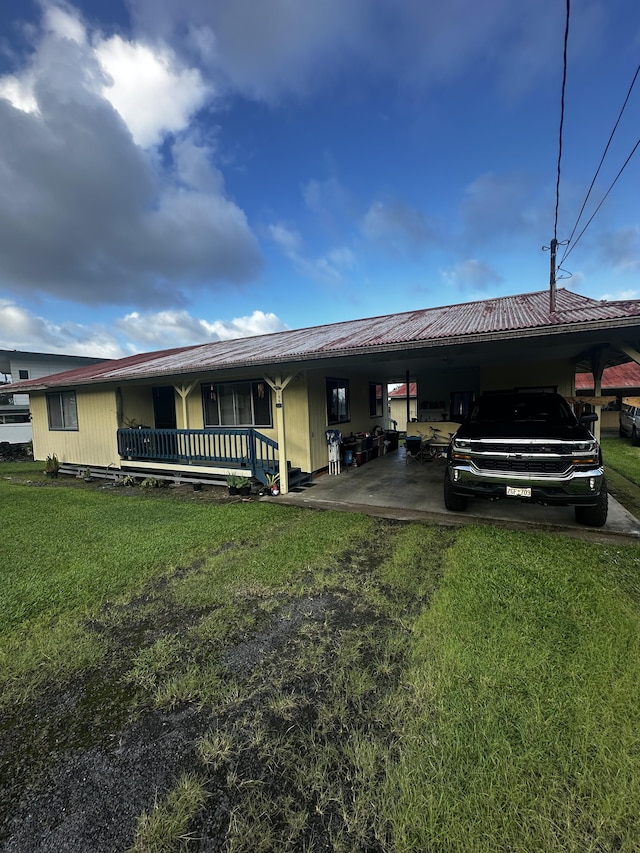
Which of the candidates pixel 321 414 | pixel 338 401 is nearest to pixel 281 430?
pixel 321 414

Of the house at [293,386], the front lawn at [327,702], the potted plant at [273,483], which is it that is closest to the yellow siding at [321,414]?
the house at [293,386]

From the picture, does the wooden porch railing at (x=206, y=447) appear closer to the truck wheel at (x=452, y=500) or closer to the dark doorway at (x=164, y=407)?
the dark doorway at (x=164, y=407)

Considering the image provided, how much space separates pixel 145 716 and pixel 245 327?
47.1m

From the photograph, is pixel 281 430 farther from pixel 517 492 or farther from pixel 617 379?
pixel 617 379

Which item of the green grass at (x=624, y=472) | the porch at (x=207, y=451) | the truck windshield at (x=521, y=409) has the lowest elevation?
the green grass at (x=624, y=472)

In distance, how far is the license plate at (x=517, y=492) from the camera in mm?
4522

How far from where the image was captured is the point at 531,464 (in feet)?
14.9

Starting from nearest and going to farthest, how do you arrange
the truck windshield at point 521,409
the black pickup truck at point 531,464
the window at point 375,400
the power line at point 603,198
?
1. the black pickup truck at point 531,464
2. the power line at point 603,198
3. the truck windshield at point 521,409
4. the window at point 375,400

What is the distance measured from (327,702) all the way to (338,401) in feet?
25.2

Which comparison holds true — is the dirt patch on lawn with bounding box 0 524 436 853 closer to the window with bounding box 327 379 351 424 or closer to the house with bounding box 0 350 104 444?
the window with bounding box 327 379 351 424

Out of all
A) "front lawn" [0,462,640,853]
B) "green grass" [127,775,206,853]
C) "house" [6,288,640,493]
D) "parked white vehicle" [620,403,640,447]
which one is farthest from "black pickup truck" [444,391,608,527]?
"parked white vehicle" [620,403,640,447]

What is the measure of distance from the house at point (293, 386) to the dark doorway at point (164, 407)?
33 mm

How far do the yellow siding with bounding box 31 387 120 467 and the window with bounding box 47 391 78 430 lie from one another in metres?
0.19

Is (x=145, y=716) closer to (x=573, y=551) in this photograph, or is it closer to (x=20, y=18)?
(x=573, y=551)
